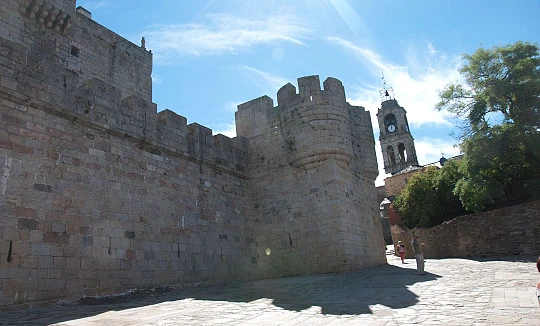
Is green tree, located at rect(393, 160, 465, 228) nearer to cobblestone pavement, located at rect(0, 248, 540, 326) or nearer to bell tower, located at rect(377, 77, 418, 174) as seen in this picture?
cobblestone pavement, located at rect(0, 248, 540, 326)

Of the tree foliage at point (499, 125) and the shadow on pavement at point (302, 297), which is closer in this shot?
the shadow on pavement at point (302, 297)

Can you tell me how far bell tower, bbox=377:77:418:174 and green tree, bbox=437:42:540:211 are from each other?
39.9 meters

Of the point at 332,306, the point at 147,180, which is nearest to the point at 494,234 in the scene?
the point at 332,306

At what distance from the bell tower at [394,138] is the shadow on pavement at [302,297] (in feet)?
176

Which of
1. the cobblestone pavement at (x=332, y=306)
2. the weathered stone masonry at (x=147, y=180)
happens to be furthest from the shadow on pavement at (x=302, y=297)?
the weathered stone masonry at (x=147, y=180)

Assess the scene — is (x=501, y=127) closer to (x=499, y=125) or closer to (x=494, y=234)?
(x=499, y=125)

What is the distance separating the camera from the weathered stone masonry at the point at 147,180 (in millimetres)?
7680

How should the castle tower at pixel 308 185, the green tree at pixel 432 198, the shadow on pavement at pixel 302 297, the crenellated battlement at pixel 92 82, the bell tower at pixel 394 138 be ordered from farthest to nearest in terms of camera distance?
the bell tower at pixel 394 138 → the green tree at pixel 432 198 → the castle tower at pixel 308 185 → the crenellated battlement at pixel 92 82 → the shadow on pavement at pixel 302 297

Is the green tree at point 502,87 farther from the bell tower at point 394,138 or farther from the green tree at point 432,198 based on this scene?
the bell tower at point 394,138

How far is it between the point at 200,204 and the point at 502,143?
621 inches

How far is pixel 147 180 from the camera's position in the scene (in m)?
10.2

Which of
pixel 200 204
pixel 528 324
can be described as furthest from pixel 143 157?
pixel 528 324

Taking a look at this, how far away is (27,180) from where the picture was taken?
7605mm

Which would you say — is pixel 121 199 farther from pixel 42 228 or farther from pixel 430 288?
pixel 430 288
